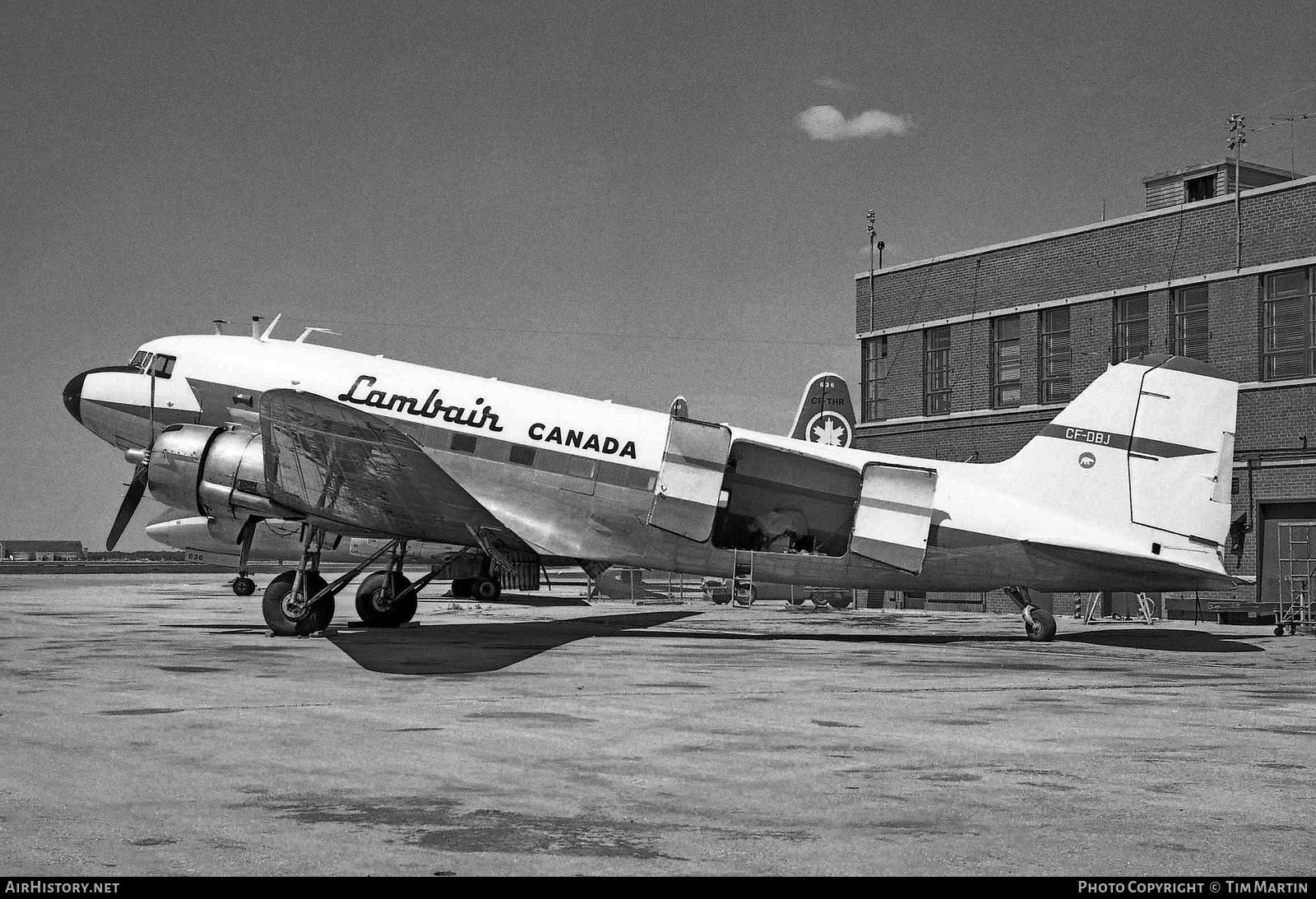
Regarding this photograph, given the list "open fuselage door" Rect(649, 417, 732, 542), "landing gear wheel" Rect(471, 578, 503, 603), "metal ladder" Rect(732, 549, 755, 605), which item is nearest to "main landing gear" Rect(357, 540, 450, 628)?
"open fuselage door" Rect(649, 417, 732, 542)

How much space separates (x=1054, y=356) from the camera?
126ft

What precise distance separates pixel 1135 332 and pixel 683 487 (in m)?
20.9

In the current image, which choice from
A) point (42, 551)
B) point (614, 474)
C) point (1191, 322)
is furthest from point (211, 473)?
point (42, 551)

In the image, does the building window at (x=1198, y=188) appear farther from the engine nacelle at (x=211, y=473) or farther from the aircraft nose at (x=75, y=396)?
the aircraft nose at (x=75, y=396)

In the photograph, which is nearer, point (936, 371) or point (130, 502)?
point (130, 502)

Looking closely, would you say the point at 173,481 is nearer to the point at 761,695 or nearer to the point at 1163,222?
the point at 761,695

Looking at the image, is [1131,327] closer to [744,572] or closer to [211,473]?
[744,572]

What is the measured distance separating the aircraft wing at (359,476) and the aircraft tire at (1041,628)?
9.86 m

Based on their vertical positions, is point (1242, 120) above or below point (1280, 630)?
above

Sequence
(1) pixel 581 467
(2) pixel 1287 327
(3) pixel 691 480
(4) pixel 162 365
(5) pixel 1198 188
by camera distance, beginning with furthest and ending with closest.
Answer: (5) pixel 1198 188, (2) pixel 1287 327, (4) pixel 162 365, (1) pixel 581 467, (3) pixel 691 480

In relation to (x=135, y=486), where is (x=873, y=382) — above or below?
above

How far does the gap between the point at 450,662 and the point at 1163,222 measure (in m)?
28.2

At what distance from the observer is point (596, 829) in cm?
688

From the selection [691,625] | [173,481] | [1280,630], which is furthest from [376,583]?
[1280,630]
